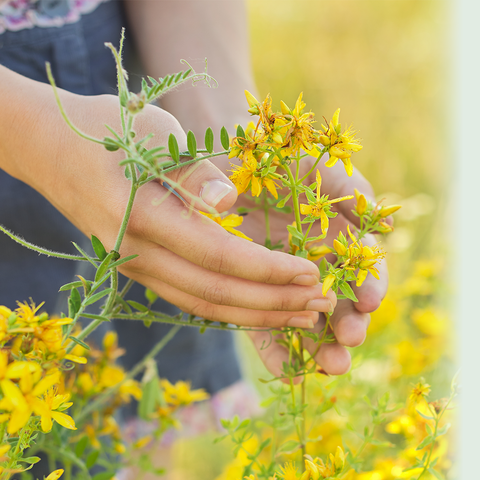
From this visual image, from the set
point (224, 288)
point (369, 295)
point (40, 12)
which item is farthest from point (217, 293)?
point (40, 12)

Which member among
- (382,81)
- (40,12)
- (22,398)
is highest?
(382,81)

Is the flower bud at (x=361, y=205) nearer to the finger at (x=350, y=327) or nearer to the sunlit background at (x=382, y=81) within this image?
the finger at (x=350, y=327)

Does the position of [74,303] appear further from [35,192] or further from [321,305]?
[35,192]

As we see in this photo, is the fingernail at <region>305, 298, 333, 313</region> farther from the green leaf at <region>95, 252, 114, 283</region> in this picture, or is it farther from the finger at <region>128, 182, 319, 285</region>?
the green leaf at <region>95, 252, 114, 283</region>

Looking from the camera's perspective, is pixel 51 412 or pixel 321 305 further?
pixel 321 305

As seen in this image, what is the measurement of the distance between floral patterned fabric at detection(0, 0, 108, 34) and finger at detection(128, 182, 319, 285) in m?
0.63

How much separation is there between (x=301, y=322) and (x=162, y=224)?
21 cm

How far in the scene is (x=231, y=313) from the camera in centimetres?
58

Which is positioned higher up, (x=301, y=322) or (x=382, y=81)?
(x=382, y=81)

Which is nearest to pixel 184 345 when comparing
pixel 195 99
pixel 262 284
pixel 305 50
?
pixel 195 99

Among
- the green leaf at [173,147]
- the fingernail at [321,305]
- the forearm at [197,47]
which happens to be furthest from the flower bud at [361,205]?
the forearm at [197,47]

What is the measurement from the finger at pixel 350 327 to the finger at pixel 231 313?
0.14ft

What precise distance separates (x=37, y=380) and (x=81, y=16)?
2.77ft

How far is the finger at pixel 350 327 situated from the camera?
0.58m
